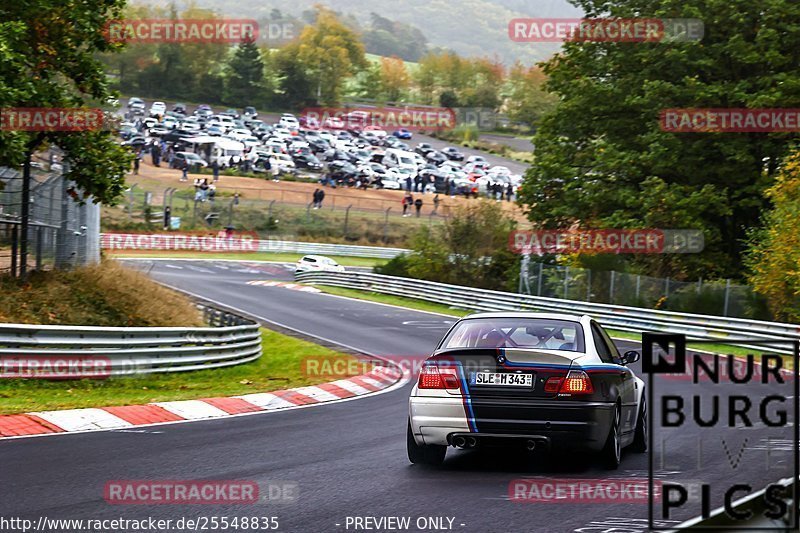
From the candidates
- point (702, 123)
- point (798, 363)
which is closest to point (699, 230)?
point (702, 123)

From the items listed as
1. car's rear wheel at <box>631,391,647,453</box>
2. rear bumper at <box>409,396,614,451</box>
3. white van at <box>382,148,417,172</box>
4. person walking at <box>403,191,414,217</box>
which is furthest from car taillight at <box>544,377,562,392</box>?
white van at <box>382,148,417,172</box>

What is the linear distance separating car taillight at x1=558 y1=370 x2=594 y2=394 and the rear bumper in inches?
3.8

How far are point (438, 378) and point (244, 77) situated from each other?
12248 centimetres

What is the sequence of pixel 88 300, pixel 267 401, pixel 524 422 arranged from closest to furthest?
pixel 524 422 → pixel 267 401 → pixel 88 300

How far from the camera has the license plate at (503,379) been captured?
30.5 ft

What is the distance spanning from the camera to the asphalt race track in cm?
732

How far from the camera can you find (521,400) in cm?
924

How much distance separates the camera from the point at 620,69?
40344 mm

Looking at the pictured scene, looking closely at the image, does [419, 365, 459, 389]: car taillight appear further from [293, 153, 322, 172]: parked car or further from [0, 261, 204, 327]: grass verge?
[293, 153, 322, 172]: parked car

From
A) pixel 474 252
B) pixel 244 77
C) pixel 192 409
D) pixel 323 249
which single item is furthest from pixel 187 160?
pixel 192 409

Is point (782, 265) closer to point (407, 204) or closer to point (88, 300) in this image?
point (88, 300)

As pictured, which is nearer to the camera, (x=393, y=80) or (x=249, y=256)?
(x=249, y=256)

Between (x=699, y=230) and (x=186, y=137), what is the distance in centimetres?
5918

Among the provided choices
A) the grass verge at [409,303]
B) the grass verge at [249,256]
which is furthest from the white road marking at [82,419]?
the grass verge at [249,256]
